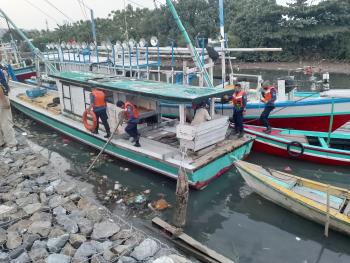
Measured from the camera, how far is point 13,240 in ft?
19.0

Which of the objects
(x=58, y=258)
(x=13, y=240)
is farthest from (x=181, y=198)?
(x=13, y=240)

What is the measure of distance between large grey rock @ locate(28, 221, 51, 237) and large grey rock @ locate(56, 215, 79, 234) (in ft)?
0.76

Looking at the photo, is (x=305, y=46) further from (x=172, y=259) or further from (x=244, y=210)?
(x=172, y=259)

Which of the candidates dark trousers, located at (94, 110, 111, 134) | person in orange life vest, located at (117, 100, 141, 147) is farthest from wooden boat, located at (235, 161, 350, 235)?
dark trousers, located at (94, 110, 111, 134)

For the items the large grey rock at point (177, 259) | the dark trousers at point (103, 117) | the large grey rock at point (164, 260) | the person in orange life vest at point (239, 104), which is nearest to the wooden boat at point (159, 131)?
the dark trousers at point (103, 117)

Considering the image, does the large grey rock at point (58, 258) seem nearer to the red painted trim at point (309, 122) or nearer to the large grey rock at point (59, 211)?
the large grey rock at point (59, 211)

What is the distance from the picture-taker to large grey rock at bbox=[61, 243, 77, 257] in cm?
559

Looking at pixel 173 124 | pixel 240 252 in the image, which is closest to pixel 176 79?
pixel 173 124

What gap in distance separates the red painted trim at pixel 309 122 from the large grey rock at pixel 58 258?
348 inches

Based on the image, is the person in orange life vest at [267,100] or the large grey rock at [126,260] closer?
the large grey rock at [126,260]

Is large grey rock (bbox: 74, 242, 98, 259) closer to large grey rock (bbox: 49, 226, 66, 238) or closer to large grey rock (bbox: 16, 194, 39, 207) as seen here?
large grey rock (bbox: 49, 226, 66, 238)

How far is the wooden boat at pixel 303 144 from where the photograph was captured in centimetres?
1020

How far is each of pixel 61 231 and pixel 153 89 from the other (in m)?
4.76

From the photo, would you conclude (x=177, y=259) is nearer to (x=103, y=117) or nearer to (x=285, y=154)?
(x=103, y=117)
